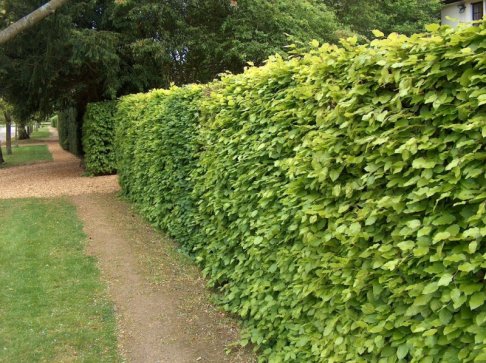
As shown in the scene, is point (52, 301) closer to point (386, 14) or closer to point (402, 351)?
point (402, 351)

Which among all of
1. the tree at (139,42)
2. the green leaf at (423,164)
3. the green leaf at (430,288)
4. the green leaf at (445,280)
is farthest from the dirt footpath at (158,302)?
the tree at (139,42)

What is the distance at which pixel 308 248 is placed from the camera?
138 inches

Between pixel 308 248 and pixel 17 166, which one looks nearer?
pixel 308 248

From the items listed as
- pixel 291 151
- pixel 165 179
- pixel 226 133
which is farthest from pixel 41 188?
pixel 291 151

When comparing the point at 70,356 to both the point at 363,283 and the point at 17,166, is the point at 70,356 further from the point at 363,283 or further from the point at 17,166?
the point at 17,166

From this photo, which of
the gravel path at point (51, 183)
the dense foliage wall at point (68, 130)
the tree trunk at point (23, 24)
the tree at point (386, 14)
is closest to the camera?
the tree trunk at point (23, 24)

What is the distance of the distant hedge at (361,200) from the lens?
2275 mm

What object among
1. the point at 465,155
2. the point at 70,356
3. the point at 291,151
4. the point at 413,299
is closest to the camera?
the point at 465,155

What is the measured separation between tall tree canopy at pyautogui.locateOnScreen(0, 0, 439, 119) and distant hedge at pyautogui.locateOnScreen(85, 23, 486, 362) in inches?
458

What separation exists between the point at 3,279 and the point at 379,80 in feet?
19.3

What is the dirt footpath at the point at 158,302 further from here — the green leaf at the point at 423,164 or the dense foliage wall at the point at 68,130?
the dense foliage wall at the point at 68,130

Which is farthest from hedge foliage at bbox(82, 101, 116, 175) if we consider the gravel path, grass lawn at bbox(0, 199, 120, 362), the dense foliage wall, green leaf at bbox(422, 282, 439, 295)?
green leaf at bbox(422, 282, 439, 295)

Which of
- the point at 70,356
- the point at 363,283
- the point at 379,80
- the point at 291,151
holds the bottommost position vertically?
the point at 70,356

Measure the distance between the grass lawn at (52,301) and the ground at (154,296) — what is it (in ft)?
0.66
